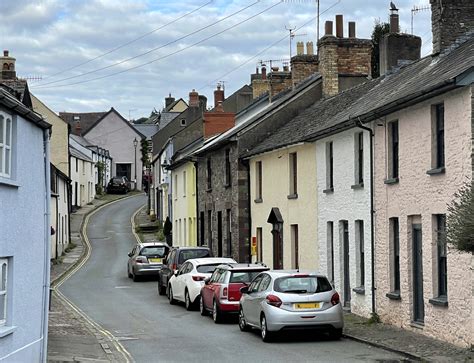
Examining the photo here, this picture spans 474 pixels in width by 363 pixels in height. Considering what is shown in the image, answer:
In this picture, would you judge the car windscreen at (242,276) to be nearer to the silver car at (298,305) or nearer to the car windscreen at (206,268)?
the silver car at (298,305)

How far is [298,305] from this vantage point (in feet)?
64.5

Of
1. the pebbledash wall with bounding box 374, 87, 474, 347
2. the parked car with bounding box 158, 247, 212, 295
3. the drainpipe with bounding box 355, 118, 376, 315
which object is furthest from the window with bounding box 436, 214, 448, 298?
the parked car with bounding box 158, 247, 212, 295

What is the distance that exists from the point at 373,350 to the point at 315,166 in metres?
10.7

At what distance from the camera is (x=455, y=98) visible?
18062mm

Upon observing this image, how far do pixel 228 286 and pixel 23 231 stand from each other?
9.34 metres

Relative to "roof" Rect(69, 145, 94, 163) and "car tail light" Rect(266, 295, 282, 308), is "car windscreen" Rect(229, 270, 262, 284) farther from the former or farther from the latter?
"roof" Rect(69, 145, 94, 163)

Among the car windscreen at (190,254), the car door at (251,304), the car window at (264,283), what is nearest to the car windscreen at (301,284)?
the car window at (264,283)

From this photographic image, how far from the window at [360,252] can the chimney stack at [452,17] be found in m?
5.41

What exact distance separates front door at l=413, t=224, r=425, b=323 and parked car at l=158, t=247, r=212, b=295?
13470 millimetres

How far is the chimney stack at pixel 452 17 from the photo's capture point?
73.8 ft

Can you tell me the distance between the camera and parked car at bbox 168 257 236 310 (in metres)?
27.9

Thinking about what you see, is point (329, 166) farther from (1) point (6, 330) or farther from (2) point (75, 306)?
(1) point (6, 330)

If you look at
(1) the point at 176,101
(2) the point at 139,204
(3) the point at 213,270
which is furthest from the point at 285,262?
(1) the point at 176,101

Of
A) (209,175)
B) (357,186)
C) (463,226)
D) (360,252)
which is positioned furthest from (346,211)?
(209,175)
